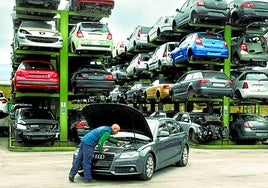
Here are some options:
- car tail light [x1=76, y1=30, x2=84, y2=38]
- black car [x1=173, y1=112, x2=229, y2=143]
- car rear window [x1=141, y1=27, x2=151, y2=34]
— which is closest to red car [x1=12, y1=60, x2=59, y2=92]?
car tail light [x1=76, y1=30, x2=84, y2=38]

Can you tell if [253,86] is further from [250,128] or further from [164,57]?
[164,57]

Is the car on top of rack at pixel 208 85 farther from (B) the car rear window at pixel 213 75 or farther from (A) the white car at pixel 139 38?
(A) the white car at pixel 139 38

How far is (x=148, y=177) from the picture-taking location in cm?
918

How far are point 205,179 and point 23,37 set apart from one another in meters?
10.9

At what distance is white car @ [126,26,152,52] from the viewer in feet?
97.0

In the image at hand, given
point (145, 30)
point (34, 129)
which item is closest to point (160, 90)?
point (145, 30)

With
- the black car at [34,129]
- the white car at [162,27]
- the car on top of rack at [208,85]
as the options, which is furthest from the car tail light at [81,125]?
the white car at [162,27]

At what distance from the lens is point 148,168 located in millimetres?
9172

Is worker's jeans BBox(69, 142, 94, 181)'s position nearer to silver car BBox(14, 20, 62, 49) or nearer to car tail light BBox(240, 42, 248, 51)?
silver car BBox(14, 20, 62, 49)

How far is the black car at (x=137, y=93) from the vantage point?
26.8m

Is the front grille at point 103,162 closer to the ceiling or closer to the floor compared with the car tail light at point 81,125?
closer to the ceiling

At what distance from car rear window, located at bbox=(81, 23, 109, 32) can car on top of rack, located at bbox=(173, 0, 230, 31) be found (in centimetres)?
447

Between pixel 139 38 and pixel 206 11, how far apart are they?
33.1ft

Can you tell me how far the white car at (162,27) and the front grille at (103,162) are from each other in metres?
16.8
